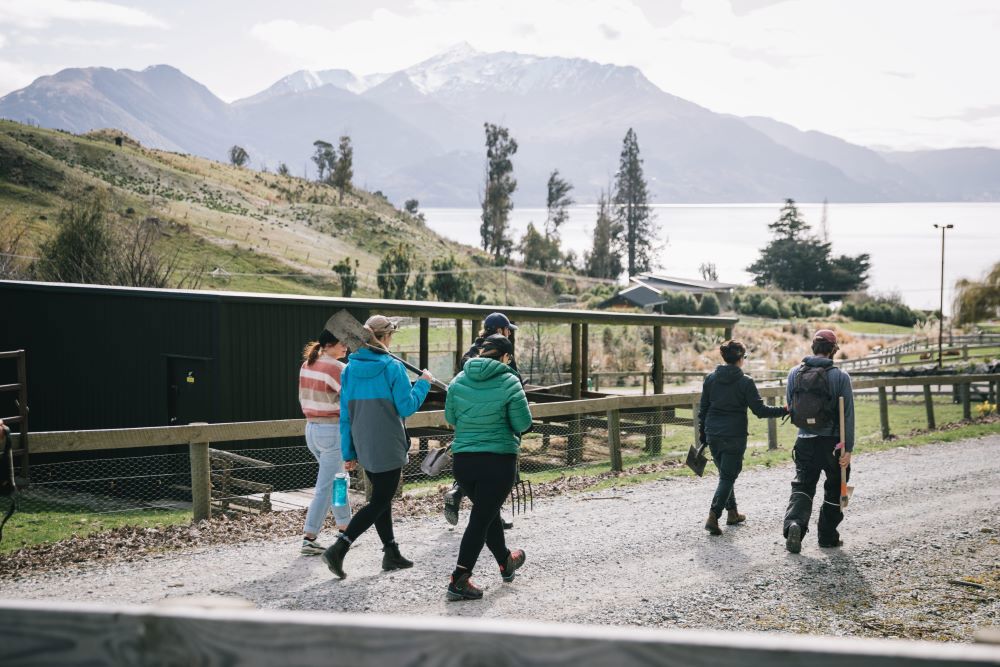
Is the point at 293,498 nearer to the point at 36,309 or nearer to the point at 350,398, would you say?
the point at 350,398

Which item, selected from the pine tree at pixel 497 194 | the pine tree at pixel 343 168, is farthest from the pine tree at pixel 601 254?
the pine tree at pixel 343 168

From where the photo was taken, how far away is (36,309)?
52.4ft

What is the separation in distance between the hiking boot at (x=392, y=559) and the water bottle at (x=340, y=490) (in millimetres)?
543

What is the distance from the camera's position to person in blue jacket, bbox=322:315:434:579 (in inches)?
249

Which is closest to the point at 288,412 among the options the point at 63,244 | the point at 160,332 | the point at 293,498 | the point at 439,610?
the point at 160,332

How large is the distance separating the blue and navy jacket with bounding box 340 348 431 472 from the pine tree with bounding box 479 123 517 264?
8536 centimetres

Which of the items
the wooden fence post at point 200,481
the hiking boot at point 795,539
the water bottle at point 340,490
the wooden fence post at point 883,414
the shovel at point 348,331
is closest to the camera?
the shovel at point 348,331

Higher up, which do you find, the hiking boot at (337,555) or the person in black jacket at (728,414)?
the person in black jacket at (728,414)

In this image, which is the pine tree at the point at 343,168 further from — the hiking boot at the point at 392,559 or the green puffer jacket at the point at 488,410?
the green puffer jacket at the point at 488,410

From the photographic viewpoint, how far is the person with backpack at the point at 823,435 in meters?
7.44

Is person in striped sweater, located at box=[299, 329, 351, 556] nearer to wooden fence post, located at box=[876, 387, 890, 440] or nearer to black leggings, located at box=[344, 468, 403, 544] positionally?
black leggings, located at box=[344, 468, 403, 544]

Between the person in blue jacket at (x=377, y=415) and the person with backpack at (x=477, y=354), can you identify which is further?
the person with backpack at (x=477, y=354)

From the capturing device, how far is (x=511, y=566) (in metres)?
6.35

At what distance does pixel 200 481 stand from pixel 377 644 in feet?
23.7
